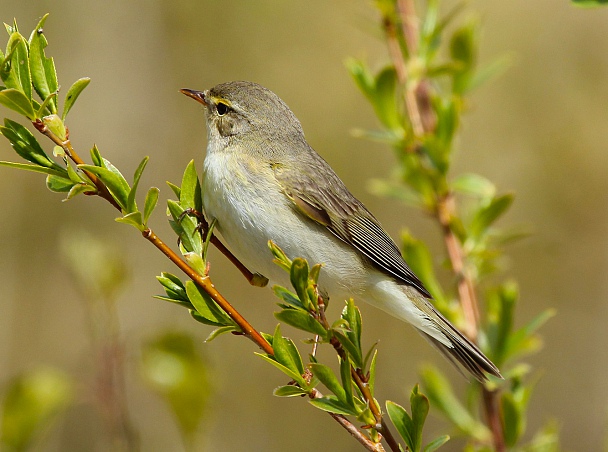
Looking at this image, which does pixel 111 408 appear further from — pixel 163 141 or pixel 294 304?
pixel 163 141

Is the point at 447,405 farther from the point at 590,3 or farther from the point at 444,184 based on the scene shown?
the point at 590,3

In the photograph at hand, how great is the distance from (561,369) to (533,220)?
1.08 metres

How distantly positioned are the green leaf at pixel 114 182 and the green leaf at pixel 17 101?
0.17 metres

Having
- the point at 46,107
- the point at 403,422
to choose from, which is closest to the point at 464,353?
the point at 403,422

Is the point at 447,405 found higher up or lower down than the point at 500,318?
lower down

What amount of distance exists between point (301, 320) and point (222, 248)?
0.53 metres

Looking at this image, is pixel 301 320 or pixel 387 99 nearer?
pixel 301 320

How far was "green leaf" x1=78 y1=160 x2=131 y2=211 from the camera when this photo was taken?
1.62 metres

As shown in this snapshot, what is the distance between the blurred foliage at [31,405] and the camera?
1.92m

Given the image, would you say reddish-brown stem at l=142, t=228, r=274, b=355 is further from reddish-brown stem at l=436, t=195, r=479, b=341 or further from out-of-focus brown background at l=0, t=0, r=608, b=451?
out-of-focus brown background at l=0, t=0, r=608, b=451

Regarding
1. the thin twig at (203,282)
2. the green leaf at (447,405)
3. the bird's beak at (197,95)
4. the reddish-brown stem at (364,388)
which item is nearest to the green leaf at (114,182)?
the thin twig at (203,282)

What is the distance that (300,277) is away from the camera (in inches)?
→ 65.2

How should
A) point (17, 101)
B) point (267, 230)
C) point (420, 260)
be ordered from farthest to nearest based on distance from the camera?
point (267, 230), point (420, 260), point (17, 101)

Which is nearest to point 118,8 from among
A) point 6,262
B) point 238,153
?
point 6,262
